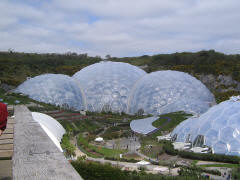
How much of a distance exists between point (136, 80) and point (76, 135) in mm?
20076

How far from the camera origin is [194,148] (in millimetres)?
25156

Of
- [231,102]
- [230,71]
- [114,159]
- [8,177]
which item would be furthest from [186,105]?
[8,177]

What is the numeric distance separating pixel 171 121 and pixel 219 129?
40.8 ft

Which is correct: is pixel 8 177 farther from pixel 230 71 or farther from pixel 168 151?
pixel 230 71

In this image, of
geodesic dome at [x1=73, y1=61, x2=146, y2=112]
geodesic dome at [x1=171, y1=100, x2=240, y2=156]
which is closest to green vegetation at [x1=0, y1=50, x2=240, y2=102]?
geodesic dome at [x1=73, y1=61, x2=146, y2=112]

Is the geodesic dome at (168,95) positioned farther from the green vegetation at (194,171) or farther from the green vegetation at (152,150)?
the green vegetation at (194,171)

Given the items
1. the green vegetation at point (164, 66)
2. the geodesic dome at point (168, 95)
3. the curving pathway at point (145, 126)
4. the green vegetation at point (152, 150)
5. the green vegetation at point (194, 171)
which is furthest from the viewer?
the green vegetation at point (164, 66)

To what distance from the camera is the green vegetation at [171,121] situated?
118ft

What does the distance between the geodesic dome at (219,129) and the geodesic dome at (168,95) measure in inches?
580

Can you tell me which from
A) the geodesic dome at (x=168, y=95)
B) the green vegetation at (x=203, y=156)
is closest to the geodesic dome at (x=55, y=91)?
the geodesic dome at (x=168, y=95)

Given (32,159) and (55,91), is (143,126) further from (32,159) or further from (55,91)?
(32,159)

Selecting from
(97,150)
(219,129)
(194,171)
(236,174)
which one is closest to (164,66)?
(97,150)

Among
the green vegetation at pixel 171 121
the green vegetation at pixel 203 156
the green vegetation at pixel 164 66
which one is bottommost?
the green vegetation at pixel 203 156

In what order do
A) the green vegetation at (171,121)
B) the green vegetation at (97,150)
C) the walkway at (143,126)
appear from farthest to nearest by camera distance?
the green vegetation at (171,121) < the walkway at (143,126) < the green vegetation at (97,150)
